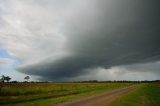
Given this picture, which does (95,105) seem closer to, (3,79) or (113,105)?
(113,105)

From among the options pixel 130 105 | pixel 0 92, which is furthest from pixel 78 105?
pixel 0 92

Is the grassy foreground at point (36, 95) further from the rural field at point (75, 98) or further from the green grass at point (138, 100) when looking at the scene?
the green grass at point (138, 100)

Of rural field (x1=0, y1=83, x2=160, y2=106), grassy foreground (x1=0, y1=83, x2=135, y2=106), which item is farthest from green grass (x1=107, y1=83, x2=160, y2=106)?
grassy foreground (x1=0, y1=83, x2=135, y2=106)

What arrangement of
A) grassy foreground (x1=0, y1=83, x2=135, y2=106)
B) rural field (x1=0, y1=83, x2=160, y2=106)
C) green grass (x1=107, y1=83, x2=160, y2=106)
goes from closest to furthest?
rural field (x1=0, y1=83, x2=160, y2=106)
green grass (x1=107, y1=83, x2=160, y2=106)
grassy foreground (x1=0, y1=83, x2=135, y2=106)

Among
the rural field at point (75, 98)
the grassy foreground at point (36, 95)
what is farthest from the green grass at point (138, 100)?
the grassy foreground at point (36, 95)

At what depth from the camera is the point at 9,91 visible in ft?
153

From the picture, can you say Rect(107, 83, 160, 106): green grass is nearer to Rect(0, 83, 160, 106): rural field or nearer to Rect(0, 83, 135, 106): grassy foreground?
Rect(0, 83, 160, 106): rural field

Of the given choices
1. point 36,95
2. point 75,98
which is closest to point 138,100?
point 75,98

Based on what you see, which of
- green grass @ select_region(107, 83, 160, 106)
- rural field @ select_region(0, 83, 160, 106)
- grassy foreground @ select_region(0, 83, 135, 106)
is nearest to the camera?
rural field @ select_region(0, 83, 160, 106)

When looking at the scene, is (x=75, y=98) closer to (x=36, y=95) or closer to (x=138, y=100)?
(x=138, y=100)

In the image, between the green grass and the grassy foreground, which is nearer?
the green grass

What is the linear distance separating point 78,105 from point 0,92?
28.6m

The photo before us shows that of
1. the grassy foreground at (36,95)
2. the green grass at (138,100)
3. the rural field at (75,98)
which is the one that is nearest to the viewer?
the rural field at (75,98)

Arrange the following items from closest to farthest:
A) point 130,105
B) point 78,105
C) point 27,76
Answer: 1. point 78,105
2. point 130,105
3. point 27,76
